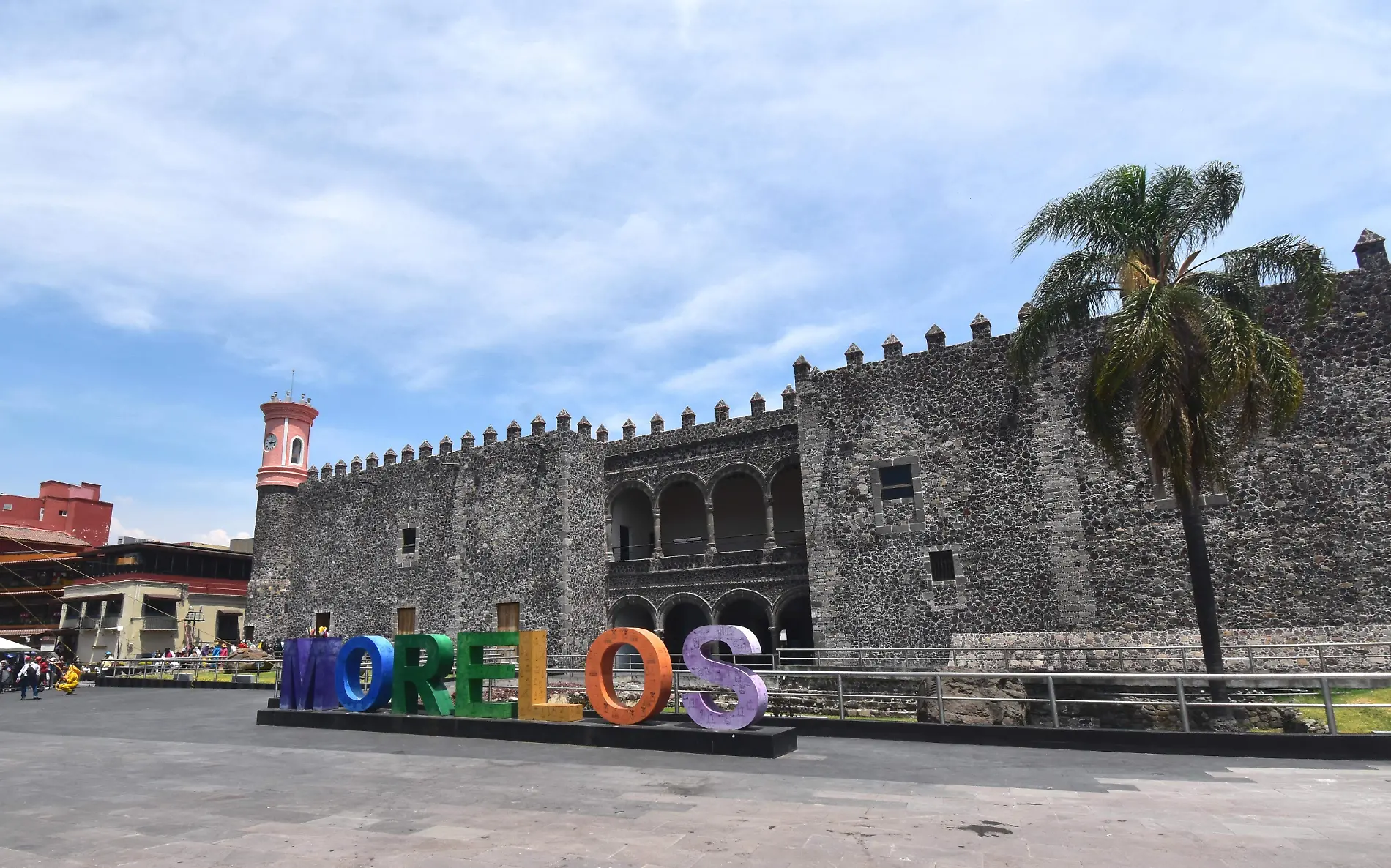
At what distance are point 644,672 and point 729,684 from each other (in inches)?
52.6

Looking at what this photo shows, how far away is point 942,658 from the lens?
18359 mm

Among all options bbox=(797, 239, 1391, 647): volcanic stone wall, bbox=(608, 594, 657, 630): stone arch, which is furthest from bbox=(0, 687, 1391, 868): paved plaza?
bbox=(608, 594, 657, 630): stone arch

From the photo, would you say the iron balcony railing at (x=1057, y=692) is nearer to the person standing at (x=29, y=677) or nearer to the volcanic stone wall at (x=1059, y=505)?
the volcanic stone wall at (x=1059, y=505)

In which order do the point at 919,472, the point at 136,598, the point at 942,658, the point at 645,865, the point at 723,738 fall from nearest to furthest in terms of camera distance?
the point at 645,865 → the point at 723,738 → the point at 942,658 → the point at 919,472 → the point at 136,598

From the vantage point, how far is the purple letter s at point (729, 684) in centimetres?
1018

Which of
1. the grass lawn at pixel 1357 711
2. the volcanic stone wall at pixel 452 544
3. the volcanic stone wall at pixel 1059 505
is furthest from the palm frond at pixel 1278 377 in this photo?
the volcanic stone wall at pixel 452 544

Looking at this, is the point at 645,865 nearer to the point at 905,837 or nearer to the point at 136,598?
the point at 905,837

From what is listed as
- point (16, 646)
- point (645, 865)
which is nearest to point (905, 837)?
point (645, 865)

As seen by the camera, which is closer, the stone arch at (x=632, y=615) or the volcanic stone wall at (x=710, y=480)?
the volcanic stone wall at (x=710, y=480)

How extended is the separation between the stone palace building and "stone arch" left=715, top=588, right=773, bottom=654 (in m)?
0.09

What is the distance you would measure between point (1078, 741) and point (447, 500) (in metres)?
23.8

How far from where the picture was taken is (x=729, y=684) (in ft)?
34.3

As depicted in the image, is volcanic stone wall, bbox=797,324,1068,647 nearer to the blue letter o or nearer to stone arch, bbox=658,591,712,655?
stone arch, bbox=658,591,712,655

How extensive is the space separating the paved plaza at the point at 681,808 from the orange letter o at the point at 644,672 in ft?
2.39
